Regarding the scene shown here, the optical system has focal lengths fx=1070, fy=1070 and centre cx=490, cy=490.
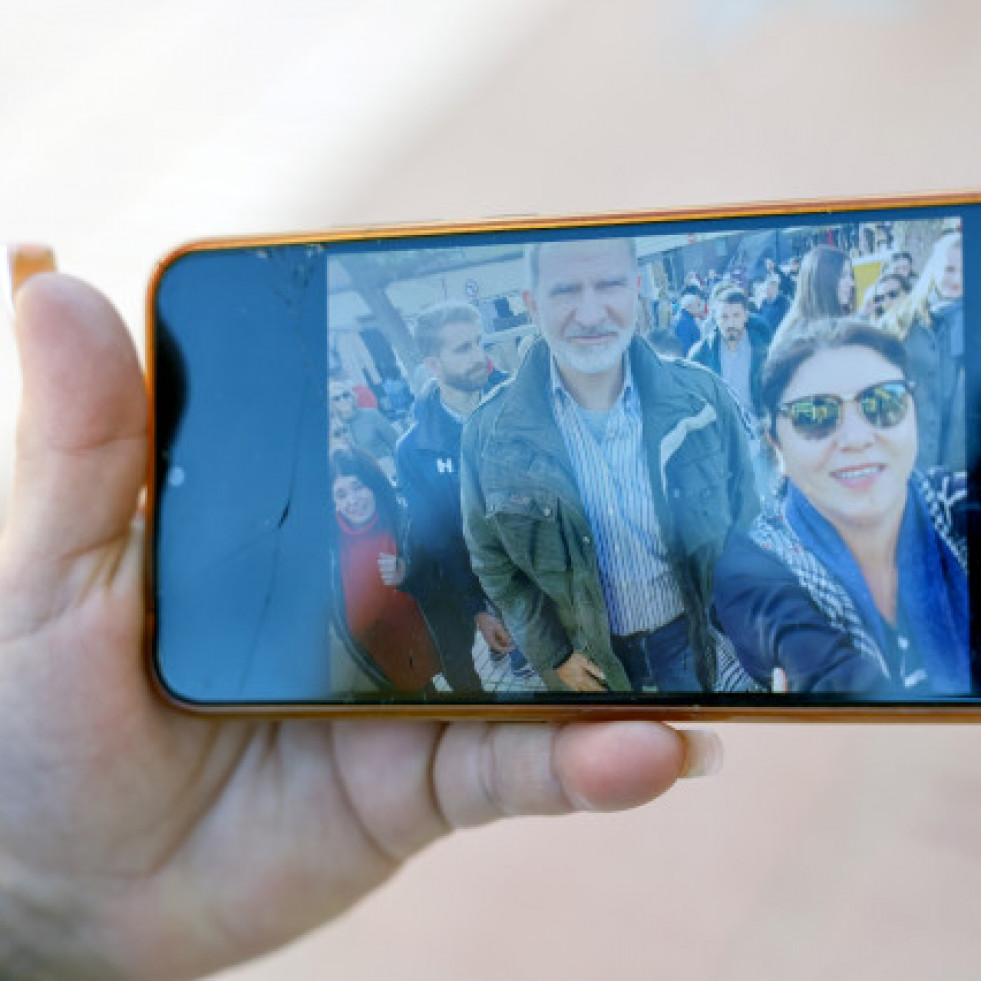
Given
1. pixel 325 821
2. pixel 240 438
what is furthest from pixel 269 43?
pixel 325 821

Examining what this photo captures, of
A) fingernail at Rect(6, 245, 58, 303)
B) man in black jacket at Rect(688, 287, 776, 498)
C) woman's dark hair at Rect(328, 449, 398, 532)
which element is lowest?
woman's dark hair at Rect(328, 449, 398, 532)

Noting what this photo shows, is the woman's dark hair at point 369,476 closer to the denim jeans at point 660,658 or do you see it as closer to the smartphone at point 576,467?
the smartphone at point 576,467

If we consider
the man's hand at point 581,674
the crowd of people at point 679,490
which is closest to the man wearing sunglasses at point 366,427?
the crowd of people at point 679,490

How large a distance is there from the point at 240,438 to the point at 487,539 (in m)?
0.12

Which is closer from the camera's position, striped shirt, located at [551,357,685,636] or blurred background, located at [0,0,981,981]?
striped shirt, located at [551,357,685,636]

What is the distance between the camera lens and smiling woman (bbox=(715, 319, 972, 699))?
0.42 meters

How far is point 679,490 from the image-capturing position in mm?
429

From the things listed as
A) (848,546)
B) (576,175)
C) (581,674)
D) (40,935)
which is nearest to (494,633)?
(581,674)

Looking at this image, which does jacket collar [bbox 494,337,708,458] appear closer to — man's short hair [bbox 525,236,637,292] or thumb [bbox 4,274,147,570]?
man's short hair [bbox 525,236,637,292]

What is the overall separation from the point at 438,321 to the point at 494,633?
13cm

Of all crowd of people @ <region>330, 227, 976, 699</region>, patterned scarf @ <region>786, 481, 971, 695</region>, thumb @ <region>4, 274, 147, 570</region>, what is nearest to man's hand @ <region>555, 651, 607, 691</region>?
crowd of people @ <region>330, 227, 976, 699</region>

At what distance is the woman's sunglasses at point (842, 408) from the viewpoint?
42 cm

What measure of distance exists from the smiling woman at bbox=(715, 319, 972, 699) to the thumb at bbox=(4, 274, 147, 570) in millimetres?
260

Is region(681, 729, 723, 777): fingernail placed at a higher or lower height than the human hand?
lower
